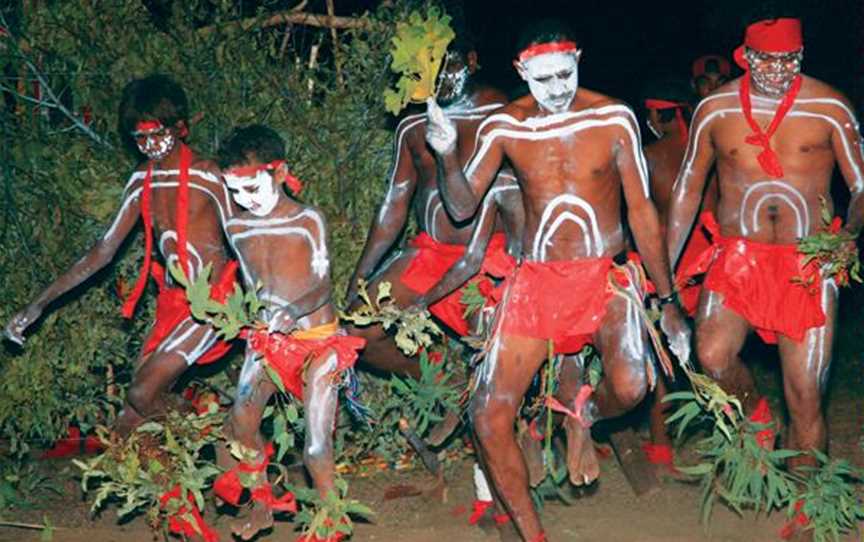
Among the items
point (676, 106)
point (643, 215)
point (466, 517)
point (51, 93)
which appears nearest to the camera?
point (643, 215)

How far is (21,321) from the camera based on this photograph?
20.0ft

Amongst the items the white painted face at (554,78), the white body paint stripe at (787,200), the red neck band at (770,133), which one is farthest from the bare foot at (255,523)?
the red neck band at (770,133)

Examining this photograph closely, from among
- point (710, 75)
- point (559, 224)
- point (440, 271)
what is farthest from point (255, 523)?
point (710, 75)

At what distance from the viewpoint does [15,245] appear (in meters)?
6.70

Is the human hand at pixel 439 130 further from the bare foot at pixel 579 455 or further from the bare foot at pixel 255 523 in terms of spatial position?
the bare foot at pixel 255 523

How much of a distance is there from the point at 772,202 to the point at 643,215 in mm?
682

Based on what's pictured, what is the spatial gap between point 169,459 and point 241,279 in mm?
933

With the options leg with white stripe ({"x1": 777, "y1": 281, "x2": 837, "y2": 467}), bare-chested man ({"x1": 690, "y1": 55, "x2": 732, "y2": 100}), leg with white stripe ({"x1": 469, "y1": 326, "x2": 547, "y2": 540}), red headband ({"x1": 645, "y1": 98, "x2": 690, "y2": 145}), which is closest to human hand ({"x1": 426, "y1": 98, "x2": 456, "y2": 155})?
leg with white stripe ({"x1": 469, "y1": 326, "x2": 547, "y2": 540})

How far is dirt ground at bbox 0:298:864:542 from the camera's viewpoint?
19.3 ft

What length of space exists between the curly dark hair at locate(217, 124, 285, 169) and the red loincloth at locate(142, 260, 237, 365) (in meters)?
0.56

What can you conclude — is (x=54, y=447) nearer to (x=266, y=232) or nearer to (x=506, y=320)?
(x=266, y=232)

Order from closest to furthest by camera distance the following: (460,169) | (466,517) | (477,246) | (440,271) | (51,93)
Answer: (460,169) → (477,246) → (466,517) → (440,271) → (51,93)

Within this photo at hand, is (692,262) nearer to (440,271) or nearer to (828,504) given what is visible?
(440,271)

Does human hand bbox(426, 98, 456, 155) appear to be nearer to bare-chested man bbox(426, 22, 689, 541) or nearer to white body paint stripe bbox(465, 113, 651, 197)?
bare-chested man bbox(426, 22, 689, 541)
